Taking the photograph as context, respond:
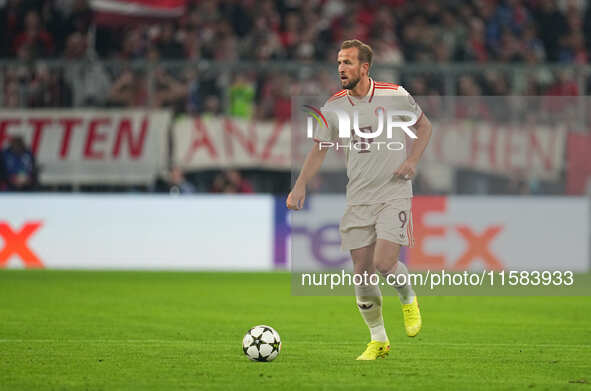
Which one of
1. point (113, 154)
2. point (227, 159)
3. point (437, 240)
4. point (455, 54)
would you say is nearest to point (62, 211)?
point (113, 154)

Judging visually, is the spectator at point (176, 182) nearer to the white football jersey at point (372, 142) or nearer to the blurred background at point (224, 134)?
the blurred background at point (224, 134)

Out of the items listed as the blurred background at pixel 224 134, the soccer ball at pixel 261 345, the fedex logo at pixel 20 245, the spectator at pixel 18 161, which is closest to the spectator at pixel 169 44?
the blurred background at pixel 224 134

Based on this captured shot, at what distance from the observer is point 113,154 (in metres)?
18.4

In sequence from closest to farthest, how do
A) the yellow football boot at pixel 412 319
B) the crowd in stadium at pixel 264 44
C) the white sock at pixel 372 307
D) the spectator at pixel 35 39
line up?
the white sock at pixel 372 307
the yellow football boot at pixel 412 319
the crowd in stadium at pixel 264 44
the spectator at pixel 35 39

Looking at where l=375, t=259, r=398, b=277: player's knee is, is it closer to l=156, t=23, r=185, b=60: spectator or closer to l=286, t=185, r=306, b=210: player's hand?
l=286, t=185, r=306, b=210: player's hand

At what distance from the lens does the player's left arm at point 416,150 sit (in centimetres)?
871

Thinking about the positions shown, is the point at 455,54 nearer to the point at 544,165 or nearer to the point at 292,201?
the point at 544,165

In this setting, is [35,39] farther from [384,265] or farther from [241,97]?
[384,265]

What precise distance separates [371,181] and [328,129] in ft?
1.68

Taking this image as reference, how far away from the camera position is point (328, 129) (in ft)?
29.0

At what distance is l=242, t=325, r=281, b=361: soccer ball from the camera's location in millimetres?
8688

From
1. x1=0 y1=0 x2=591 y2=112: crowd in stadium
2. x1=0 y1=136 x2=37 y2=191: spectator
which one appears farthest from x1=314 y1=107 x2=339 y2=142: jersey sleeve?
x1=0 y1=136 x2=37 y2=191: spectator

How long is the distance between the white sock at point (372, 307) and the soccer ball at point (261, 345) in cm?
73

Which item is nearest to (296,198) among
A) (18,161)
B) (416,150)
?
(416,150)
